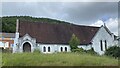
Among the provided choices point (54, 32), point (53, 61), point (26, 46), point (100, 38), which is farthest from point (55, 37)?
point (53, 61)

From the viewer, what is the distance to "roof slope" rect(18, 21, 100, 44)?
44312mm

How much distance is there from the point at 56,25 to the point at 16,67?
127 ft

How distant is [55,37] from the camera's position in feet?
149

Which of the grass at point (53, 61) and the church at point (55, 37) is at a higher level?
the church at point (55, 37)

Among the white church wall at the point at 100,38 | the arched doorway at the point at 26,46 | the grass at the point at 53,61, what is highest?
the white church wall at the point at 100,38

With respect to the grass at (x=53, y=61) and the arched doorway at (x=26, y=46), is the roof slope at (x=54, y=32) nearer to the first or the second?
the arched doorway at (x=26, y=46)

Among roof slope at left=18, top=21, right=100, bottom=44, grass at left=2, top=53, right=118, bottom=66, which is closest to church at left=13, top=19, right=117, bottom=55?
roof slope at left=18, top=21, right=100, bottom=44

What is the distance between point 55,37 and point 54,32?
5.87 ft

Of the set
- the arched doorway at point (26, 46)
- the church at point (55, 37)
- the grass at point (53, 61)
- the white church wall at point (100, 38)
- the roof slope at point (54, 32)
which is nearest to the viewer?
the grass at point (53, 61)

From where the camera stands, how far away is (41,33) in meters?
45.3

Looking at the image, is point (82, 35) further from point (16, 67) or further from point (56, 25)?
point (16, 67)

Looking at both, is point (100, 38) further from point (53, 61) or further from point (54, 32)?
point (53, 61)

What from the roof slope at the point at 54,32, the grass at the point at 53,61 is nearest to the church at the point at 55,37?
the roof slope at the point at 54,32

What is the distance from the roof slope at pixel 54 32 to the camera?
Result: 44312mm
